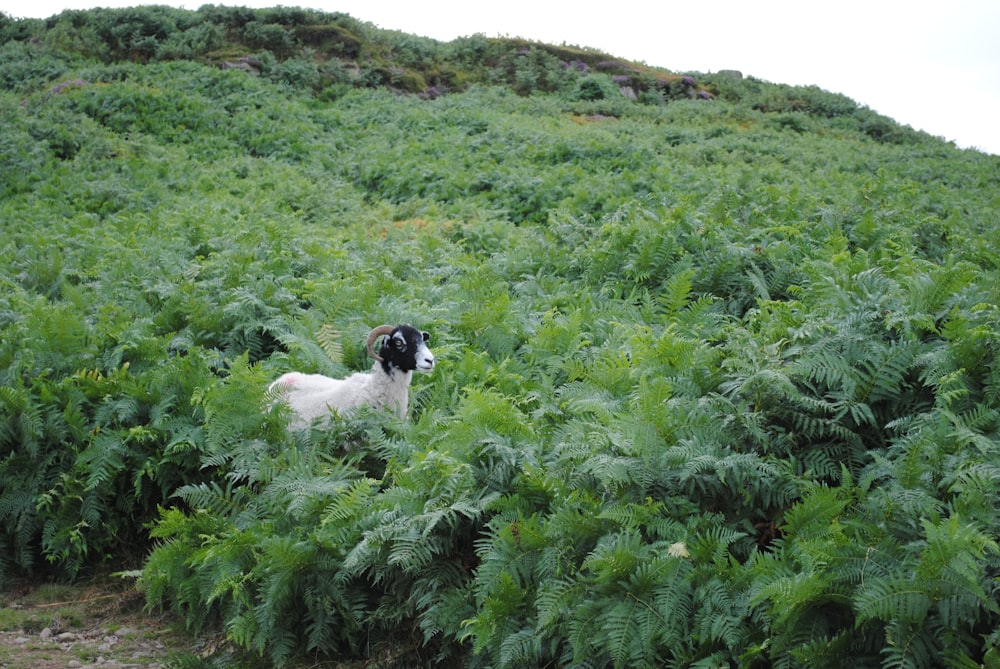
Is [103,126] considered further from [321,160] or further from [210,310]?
[210,310]

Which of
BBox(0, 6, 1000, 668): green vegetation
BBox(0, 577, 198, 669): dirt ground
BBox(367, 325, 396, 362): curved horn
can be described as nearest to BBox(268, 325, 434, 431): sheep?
BBox(367, 325, 396, 362): curved horn

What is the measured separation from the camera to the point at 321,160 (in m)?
24.4

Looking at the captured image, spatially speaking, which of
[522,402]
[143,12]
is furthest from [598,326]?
[143,12]

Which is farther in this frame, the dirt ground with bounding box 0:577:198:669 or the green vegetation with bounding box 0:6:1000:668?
the dirt ground with bounding box 0:577:198:669

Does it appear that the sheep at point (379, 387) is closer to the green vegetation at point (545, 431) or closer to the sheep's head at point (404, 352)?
the sheep's head at point (404, 352)

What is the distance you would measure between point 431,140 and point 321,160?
11.2 ft

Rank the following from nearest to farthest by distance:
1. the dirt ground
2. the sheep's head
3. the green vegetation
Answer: the green vegetation → the dirt ground → the sheep's head

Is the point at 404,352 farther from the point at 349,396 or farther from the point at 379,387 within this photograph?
the point at 349,396

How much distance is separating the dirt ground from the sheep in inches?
81.4

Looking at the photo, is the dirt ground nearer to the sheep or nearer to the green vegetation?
the green vegetation

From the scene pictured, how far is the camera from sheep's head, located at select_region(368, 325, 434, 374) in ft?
25.0

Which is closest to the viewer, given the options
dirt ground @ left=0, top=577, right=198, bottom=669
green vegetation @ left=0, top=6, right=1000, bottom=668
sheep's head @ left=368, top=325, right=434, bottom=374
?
green vegetation @ left=0, top=6, right=1000, bottom=668

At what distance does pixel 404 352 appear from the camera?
25.1 ft

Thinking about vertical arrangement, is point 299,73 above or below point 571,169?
above
